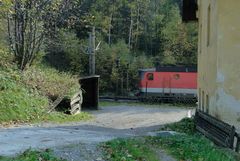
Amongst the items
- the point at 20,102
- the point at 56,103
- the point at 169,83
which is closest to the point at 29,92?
the point at 56,103

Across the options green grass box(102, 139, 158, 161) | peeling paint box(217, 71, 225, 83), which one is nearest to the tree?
peeling paint box(217, 71, 225, 83)

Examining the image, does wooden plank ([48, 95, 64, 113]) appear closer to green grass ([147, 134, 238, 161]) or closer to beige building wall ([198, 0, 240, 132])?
beige building wall ([198, 0, 240, 132])

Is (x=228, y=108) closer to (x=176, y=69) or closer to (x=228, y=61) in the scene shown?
(x=228, y=61)

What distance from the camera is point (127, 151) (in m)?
8.49

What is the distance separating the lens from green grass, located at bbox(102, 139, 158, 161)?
26.3 ft

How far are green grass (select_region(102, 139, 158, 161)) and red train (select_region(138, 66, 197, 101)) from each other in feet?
128

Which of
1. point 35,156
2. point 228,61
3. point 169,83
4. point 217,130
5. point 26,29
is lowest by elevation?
point 169,83

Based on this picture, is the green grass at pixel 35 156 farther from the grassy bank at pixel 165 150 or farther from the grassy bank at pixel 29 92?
the grassy bank at pixel 29 92

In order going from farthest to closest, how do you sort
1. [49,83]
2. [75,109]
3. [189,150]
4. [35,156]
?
[75,109]
[49,83]
[189,150]
[35,156]

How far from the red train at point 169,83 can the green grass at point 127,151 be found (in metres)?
39.2

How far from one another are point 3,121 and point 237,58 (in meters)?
8.17

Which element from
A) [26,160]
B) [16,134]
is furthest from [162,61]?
[26,160]

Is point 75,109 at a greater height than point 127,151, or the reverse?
point 127,151

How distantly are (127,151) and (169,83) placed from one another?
40.4 m
